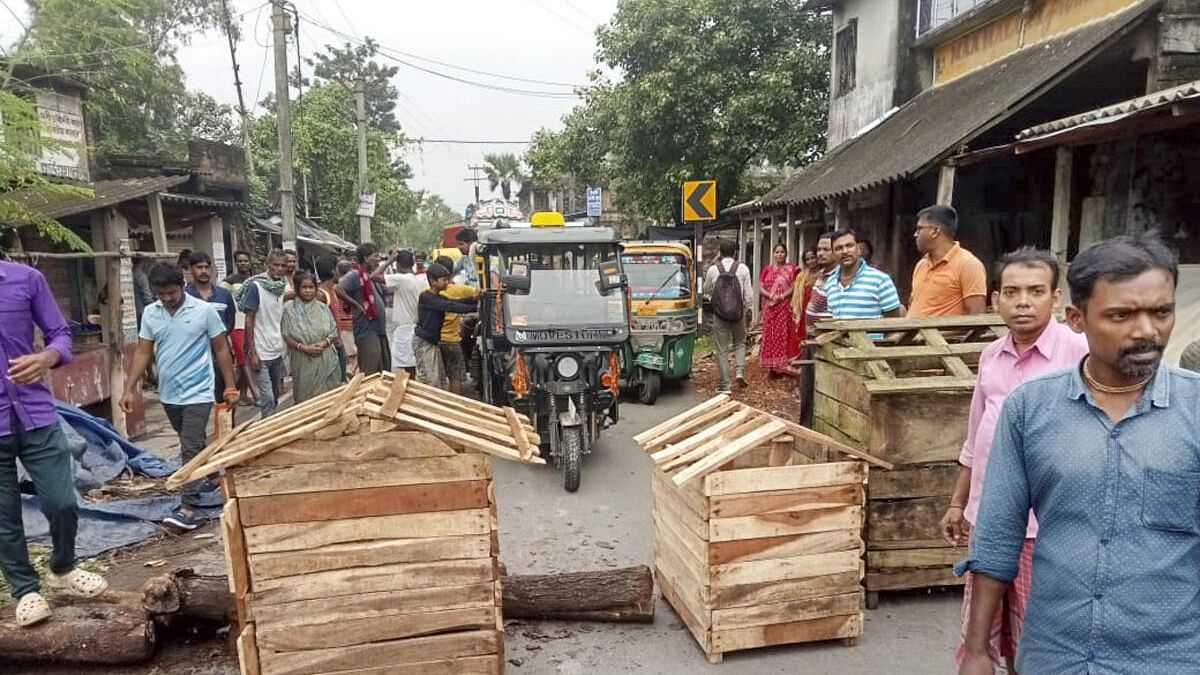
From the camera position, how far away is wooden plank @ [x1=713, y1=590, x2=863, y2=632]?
334cm

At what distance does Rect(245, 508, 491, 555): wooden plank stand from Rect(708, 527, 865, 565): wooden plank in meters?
1.05

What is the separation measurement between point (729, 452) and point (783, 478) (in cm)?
30

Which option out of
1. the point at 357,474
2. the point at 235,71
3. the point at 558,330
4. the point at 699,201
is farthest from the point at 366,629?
the point at 235,71

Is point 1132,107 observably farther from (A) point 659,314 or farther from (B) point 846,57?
(B) point 846,57

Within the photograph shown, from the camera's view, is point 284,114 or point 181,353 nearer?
point 181,353

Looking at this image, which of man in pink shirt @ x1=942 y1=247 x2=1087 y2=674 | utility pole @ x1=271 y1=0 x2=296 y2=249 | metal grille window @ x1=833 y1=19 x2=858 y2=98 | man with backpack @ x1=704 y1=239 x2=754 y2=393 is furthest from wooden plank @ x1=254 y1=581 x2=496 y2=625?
metal grille window @ x1=833 y1=19 x2=858 y2=98

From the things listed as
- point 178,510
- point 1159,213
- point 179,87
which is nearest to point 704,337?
point 1159,213

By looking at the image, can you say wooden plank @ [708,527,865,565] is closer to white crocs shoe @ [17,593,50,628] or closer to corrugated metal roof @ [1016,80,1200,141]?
white crocs shoe @ [17,593,50,628]

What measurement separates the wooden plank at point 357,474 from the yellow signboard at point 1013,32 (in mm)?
7800

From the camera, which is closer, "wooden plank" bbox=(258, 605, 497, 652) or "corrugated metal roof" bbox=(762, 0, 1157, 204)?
"wooden plank" bbox=(258, 605, 497, 652)

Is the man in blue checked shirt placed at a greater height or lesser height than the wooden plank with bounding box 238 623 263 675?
greater

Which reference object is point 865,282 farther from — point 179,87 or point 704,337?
point 179,87

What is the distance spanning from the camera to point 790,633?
11.3 feet

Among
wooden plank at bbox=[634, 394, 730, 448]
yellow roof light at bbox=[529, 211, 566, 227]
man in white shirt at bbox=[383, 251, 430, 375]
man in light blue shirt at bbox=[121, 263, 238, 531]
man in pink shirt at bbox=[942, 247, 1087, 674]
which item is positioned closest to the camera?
man in pink shirt at bbox=[942, 247, 1087, 674]
